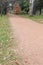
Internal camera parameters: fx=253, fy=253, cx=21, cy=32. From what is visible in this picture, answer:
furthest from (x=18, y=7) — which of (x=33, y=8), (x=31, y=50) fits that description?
(x=31, y=50)

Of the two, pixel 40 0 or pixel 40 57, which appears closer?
pixel 40 57

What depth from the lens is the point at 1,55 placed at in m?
6.39

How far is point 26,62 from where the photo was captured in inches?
234

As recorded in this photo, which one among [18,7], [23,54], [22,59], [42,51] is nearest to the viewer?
[22,59]

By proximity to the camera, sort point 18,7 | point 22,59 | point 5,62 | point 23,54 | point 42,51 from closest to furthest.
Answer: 1. point 5,62
2. point 22,59
3. point 23,54
4. point 42,51
5. point 18,7

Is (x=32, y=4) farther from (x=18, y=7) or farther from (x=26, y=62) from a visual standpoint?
(x=26, y=62)

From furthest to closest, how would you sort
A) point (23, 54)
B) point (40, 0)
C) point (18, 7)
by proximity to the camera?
point (18, 7)
point (40, 0)
point (23, 54)

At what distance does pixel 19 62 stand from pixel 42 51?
1.76m

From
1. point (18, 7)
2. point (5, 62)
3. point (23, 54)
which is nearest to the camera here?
point (5, 62)

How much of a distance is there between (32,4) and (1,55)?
40313 mm

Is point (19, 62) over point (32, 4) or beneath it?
over

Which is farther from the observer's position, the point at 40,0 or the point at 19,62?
the point at 40,0

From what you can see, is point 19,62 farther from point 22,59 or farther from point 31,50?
point 31,50

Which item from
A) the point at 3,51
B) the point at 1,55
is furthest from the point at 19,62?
the point at 3,51
